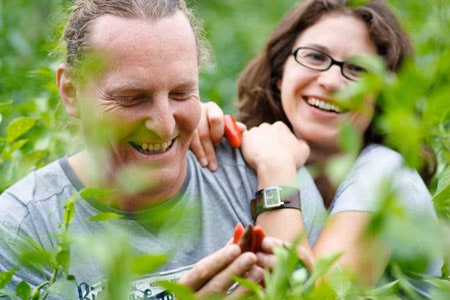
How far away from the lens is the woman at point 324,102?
8.57 feet

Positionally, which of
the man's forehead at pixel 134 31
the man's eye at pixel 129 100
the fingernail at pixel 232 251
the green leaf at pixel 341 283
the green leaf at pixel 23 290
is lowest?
the green leaf at pixel 23 290

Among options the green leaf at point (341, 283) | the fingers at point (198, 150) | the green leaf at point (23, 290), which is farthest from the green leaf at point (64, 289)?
the fingers at point (198, 150)

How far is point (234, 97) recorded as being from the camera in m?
4.41

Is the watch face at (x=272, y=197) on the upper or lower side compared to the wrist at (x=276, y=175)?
lower

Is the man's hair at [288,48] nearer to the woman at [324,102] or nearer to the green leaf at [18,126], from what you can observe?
the woman at [324,102]

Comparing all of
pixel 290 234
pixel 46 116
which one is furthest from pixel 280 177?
pixel 46 116

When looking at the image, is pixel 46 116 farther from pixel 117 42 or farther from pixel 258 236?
pixel 258 236

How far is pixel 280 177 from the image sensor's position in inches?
98.7

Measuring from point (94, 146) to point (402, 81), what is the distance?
60cm

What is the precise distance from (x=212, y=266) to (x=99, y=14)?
0.94 m

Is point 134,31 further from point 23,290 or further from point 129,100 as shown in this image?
point 23,290

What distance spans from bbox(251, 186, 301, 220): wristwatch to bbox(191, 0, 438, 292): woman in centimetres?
3

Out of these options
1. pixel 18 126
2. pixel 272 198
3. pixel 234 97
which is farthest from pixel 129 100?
pixel 234 97

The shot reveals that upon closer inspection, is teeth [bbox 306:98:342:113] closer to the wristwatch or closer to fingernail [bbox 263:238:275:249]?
the wristwatch
